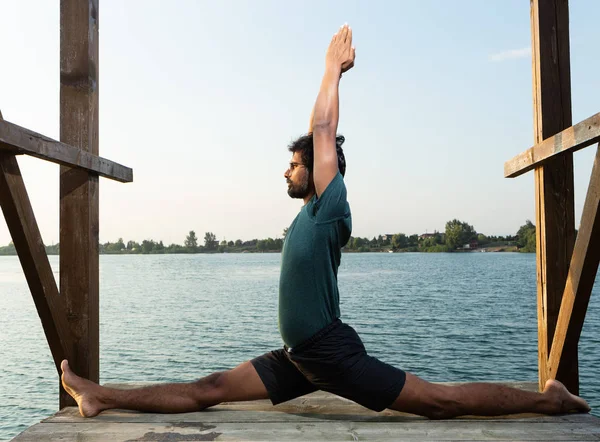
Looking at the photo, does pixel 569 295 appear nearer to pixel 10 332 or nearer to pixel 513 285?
pixel 10 332

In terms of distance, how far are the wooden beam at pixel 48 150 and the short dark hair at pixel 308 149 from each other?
3.58 feet

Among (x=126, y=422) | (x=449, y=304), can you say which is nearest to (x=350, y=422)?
(x=126, y=422)

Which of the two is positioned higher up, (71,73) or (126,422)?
(71,73)

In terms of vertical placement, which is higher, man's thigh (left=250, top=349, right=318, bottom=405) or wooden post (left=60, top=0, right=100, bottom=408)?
wooden post (left=60, top=0, right=100, bottom=408)

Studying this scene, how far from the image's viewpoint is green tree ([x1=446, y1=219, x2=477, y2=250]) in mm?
119250

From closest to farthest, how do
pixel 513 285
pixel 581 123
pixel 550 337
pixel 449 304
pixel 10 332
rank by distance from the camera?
1. pixel 581 123
2. pixel 550 337
3. pixel 10 332
4. pixel 449 304
5. pixel 513 285

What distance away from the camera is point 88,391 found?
10.4 ft

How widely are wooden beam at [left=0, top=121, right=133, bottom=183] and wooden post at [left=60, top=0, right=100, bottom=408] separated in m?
0.09

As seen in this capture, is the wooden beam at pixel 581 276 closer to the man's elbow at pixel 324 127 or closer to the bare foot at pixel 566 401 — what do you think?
the bare foot at pixel 566 401

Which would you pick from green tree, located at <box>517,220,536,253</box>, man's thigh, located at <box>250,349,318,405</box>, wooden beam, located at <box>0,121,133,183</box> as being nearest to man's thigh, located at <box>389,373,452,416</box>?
man's thigh, located at <box>250,349,318,405</box>

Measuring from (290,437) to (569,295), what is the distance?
1506mm

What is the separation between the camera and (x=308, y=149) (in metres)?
2.94

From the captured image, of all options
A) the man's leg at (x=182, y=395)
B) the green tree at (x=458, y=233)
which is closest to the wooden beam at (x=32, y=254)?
the man's leg at (x=182, y=395)

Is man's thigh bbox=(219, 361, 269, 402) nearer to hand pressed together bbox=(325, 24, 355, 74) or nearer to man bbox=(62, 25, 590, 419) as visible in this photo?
man bbox=(62, 25, 590, 419)
